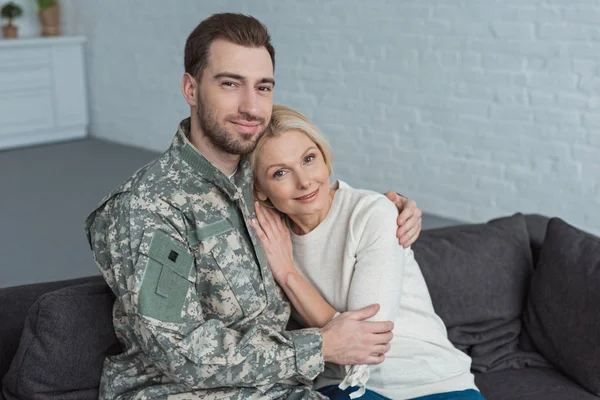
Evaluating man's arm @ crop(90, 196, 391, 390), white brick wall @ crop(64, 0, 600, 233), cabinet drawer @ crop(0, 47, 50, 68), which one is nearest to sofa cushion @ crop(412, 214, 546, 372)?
man's arm @ crop(90, 196, 391, 390)

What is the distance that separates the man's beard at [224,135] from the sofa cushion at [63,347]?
0.49m

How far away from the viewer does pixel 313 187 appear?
7.13 feet

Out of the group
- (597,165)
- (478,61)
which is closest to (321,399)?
(597,165)

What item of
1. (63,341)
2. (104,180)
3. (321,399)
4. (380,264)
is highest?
(380,264)

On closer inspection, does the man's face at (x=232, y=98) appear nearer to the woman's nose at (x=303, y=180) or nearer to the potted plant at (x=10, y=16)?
the woman's nose at (x=303, y=180)

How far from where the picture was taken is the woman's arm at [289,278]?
84.2 inches

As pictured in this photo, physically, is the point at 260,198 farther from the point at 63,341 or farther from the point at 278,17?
the point at 278,17

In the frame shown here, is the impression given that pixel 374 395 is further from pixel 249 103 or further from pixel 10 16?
pixel 10 16

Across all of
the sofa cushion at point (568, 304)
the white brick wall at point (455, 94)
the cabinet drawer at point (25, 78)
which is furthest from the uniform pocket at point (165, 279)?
the cabinet drawer at point (25, 78)

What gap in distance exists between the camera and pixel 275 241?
7.21ft

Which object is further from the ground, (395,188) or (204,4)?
(204,4)

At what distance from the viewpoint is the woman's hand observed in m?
2.16

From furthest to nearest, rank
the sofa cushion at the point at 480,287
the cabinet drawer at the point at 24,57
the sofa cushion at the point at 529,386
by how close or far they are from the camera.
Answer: the cabinet drawer at the point at 24,57
the sofa cushion at the point at 480,287
the sofa cushion at the point at 529,386

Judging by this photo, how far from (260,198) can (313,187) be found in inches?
6.5
